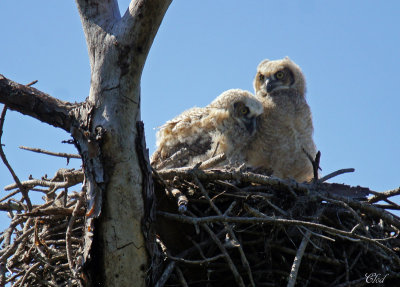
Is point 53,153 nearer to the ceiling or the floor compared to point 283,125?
nearer to the floor

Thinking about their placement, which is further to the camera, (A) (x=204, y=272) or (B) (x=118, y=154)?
(A) (x=204, y=272)

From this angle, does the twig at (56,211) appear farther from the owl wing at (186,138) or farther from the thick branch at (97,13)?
the owl wing at (186,138)

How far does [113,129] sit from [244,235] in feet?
4.43

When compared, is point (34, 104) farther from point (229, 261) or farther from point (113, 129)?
point (229, 261)

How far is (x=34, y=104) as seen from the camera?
3.00 meters

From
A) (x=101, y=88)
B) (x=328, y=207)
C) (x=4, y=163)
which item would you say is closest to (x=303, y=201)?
(x=328, y=207)

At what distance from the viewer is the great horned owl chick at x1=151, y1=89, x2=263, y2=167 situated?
5.30m

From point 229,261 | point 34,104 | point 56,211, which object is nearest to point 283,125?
point 229,261

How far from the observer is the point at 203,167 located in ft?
13.5

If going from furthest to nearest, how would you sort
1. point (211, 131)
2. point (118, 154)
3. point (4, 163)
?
point (211, 131), point (4, 163), point (118, 154)

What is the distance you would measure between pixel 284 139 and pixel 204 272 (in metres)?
2.26

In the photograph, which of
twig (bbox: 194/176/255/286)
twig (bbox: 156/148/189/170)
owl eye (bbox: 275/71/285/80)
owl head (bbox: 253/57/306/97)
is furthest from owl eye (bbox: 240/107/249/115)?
twig (bbox: 194/176/255/286)

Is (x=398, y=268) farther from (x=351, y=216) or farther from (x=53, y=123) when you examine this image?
(x=53, y=123)

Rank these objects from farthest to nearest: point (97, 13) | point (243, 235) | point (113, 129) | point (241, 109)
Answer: point (241, 109) → point (243, 235) → point (97, 13) → point (113, 129)
